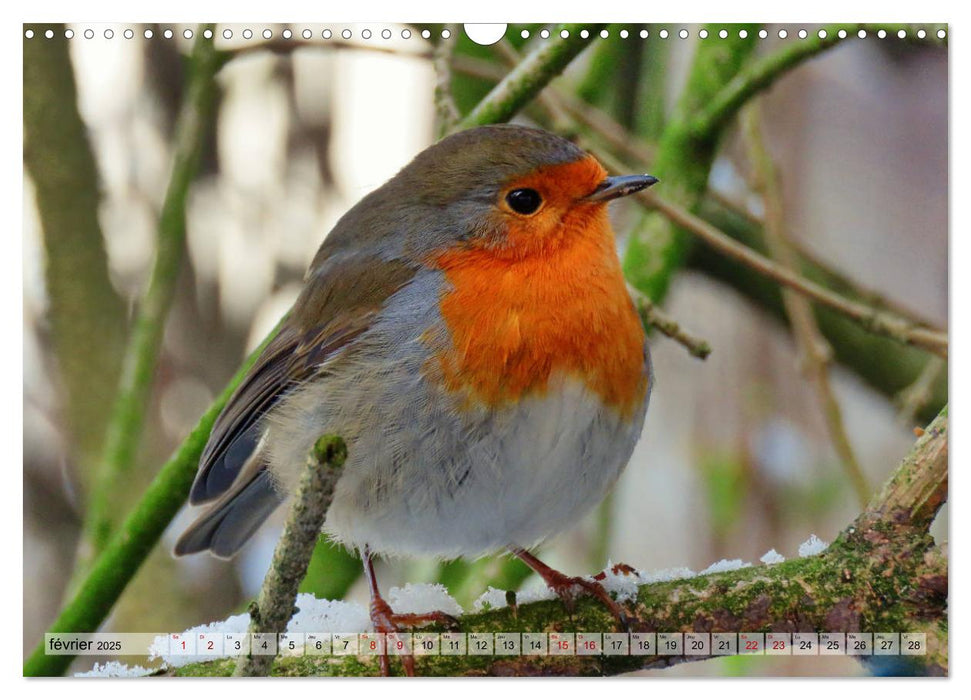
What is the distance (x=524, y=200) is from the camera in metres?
Result: 1.87

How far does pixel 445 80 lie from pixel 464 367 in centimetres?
66

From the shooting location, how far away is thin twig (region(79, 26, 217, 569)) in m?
2.27

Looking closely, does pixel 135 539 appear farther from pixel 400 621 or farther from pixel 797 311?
pixel 797 311

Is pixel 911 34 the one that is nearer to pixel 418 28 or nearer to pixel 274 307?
pixel 418 28

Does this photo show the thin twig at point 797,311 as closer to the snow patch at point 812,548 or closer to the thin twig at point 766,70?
the thin twig at point 766,70

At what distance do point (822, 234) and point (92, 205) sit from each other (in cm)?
158

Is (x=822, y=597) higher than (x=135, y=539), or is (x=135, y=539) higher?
(x=135, y=539)

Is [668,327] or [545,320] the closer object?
[545,320]

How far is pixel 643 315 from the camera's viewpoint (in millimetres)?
2109

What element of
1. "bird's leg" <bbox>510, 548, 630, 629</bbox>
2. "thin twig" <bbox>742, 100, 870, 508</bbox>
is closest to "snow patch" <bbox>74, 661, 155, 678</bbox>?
"bird's leg" <bbox>510, 548, 630, 629</bbox>

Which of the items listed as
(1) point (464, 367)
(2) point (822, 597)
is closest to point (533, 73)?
(1) point (464, 367)

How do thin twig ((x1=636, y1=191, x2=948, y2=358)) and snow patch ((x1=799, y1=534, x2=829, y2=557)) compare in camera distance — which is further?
thin twig ((x1=636, y1=191, x2=948, y2=358))

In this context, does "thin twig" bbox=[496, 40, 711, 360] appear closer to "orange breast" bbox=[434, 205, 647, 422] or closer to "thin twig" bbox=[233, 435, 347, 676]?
"orange breast" bbox=[434, 205, 647, 422]

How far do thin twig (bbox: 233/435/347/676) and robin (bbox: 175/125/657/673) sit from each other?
27cm
